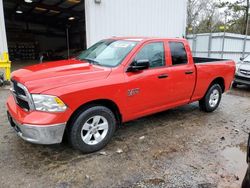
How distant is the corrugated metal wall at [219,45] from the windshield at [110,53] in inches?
447

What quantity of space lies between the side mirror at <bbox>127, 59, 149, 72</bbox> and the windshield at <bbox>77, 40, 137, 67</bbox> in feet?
0.71

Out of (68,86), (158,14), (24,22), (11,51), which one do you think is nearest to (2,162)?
(68,86)

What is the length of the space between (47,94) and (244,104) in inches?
237

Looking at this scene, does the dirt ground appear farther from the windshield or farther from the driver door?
the windshield

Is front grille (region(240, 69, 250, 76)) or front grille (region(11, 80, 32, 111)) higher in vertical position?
front grille (region(11, 80, 32, 111))

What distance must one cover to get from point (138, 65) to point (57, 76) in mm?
1333

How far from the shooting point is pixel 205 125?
16.1 ft

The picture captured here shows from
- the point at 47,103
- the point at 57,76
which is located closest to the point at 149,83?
the point at 57,76

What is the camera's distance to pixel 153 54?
4.25 meters

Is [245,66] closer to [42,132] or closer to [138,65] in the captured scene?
[138,65]

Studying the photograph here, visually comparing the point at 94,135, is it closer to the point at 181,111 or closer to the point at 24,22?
the point at 181,111

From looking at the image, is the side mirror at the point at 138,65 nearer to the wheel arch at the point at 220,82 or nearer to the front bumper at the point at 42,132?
the front bumper at the point at 42,132

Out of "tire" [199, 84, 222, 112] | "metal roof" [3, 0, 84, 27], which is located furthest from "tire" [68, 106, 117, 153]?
"metal roof" [3, 0, 84, 27]

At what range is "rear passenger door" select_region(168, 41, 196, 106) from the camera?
4.51 m
